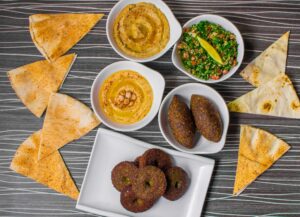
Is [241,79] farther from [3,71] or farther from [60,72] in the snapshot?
[3,71]

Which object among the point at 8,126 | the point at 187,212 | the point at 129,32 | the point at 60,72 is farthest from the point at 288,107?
the point at 8,126

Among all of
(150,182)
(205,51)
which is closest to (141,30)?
(205,51)

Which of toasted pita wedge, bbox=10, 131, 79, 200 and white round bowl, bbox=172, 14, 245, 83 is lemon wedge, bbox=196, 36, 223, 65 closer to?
white round bowl, bbox=172, 14, 245, 83

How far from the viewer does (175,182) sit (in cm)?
380

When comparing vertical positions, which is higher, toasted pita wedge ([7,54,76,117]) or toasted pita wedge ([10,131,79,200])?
toasted pita wedge ([7,54,76,117])

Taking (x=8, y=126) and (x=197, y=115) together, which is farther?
(x=8, y=126)

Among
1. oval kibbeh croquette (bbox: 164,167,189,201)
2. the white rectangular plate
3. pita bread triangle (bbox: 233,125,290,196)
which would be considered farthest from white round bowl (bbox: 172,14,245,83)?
oval kibbeh croquette (bbox: 164,167,189,201)

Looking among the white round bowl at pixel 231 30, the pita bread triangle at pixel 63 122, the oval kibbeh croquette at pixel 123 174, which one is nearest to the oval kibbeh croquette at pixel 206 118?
the white round bowl at pixel 231 30

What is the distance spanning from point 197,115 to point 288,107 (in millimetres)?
910

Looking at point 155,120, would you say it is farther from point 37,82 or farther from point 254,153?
point 37,82

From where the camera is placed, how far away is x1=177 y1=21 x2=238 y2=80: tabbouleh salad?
147 inches

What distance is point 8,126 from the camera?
4043mm

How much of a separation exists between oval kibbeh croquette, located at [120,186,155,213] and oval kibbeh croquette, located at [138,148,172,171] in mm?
258

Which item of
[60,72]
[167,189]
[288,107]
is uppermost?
[60,72]
